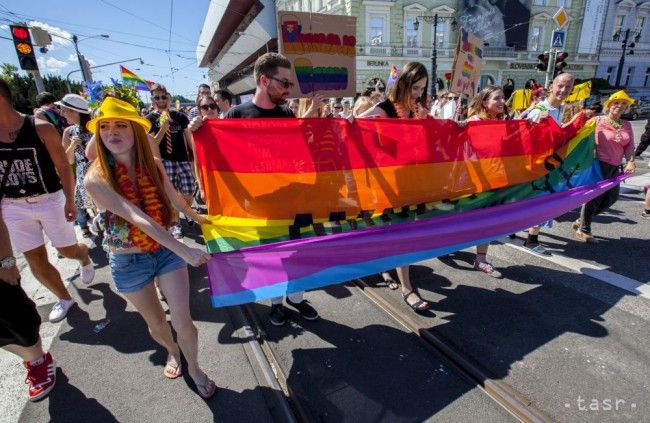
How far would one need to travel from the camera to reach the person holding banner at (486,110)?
3.75 metres

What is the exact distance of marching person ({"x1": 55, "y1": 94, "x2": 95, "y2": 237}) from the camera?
14.6ft

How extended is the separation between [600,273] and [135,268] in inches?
187

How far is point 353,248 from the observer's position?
2.65 meters

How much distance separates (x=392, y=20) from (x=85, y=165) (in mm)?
30544

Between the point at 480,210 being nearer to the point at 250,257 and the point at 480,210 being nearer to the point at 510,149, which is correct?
the point at 510,149

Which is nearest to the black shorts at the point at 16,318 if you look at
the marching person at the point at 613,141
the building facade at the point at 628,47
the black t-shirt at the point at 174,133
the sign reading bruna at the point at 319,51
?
the sign reading bruna at the point at 319,51

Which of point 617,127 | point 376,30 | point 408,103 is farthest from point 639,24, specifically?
point 408,103

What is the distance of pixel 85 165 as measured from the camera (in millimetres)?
5121

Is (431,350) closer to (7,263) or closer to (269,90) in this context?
(269,90)

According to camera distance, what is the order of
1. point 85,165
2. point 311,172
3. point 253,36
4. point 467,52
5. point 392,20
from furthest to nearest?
point 253,36
point 392,20
point 85,165
point 467,52
point 311,172

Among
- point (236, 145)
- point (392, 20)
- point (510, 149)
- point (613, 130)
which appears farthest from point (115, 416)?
point (392, 20)

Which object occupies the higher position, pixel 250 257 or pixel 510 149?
pixel 510 149

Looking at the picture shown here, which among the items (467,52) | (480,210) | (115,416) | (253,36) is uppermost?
(253,36)

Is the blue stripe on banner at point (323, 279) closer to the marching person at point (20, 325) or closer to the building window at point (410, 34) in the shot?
the marching person at point (20, 325)
